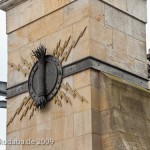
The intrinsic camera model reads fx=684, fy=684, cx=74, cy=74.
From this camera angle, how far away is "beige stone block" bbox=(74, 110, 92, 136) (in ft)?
51.0

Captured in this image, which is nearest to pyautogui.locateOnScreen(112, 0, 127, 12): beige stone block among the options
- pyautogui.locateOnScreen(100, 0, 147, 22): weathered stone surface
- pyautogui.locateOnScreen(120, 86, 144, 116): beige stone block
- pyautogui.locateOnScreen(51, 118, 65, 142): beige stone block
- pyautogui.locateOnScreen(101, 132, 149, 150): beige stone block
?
pyautogui.locateOnScreen(100, 0, 147, 22): weathered stone surface

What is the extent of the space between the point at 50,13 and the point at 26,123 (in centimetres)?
285

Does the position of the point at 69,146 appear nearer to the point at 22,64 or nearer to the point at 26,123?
the point at 26,123

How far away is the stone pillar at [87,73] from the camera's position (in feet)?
51.3

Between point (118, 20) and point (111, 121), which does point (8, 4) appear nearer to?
point (118, 20)

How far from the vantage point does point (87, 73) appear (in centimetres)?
1594

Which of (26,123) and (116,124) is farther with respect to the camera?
(26,123)

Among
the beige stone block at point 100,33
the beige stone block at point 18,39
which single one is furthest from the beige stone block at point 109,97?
the beige stone block at point 18,39

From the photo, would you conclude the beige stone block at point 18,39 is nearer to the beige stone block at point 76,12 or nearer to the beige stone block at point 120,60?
the beige stone block at point 76,12

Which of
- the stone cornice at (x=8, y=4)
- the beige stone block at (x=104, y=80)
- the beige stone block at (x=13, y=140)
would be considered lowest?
the beige stone block at (x=13, y=140)

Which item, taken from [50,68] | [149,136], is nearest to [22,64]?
[50,68]

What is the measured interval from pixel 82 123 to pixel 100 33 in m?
2.30

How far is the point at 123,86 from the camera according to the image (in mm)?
16031

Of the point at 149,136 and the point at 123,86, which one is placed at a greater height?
the point at 123,86
